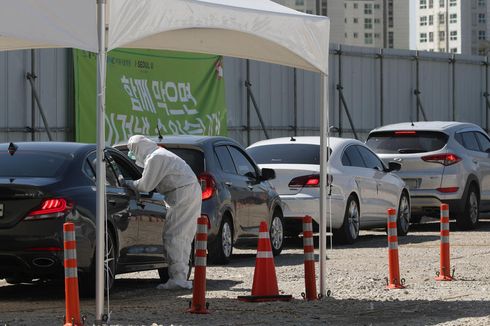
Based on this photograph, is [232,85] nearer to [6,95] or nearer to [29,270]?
[6,95]

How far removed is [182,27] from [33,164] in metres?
2.42

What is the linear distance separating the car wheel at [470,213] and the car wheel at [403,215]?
1.33 metres

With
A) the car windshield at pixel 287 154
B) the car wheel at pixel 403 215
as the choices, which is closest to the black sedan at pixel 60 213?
the car windshield at pixel 287 154

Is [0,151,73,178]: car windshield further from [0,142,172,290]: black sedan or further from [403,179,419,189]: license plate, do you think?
[403,179,419,189]: license plate

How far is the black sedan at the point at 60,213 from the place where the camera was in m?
12.3

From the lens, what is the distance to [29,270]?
A: 12.4 meters

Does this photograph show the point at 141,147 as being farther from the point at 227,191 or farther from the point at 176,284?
the point at 227,191

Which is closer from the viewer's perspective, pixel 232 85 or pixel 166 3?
pixel 166 3

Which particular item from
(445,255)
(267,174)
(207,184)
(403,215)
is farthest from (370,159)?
(445,255)

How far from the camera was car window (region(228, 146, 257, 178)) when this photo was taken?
57.2ft

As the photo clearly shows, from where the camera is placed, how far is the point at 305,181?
63.1ft

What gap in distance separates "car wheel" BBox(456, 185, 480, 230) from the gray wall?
23.8ft

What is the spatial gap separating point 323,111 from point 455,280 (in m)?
2.80

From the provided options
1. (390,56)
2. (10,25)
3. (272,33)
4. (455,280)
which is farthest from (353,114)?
(10,25)
